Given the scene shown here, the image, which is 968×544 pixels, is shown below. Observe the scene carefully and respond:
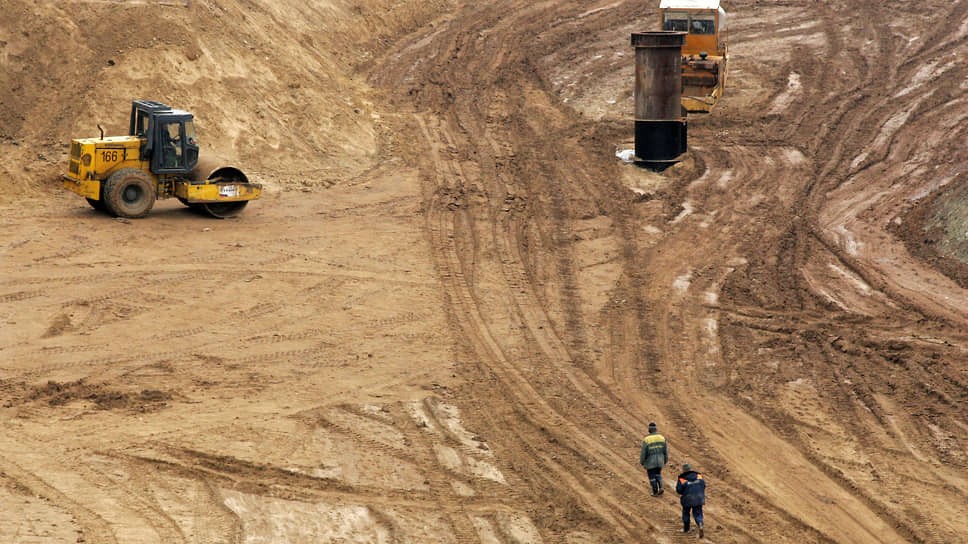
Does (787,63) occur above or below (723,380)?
above

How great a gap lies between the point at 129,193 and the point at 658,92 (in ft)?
46.0

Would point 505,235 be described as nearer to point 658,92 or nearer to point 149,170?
point 658,92

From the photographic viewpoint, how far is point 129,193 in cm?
2312

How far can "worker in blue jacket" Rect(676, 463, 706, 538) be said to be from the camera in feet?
43.7

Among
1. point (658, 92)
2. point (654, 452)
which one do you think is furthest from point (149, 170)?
point (654, 452)

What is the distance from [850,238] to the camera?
25.0 metres

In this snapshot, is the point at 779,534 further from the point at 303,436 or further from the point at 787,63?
the point at 787,63

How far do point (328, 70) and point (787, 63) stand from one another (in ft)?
51.0

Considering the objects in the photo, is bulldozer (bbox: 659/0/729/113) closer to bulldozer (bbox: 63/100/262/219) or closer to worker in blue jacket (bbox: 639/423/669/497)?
bulldozer (bbox: 63/100/262/219)

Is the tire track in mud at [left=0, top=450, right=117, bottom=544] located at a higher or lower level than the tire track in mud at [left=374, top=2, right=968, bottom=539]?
lower

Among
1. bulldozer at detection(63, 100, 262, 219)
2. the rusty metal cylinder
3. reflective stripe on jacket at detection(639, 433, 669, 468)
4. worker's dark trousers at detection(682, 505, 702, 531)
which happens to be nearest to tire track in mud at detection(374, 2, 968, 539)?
worker's dark trousers at detection(682, 505, 702, 531)

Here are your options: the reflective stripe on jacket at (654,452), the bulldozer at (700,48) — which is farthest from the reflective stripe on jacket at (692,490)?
the bulldozer at (700,48)

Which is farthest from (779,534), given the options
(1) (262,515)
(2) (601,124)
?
(2) (601,124)

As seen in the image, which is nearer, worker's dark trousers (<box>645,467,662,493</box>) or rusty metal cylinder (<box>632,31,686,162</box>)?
worker's dark trousers (<box>645,467,662,493</box>)
